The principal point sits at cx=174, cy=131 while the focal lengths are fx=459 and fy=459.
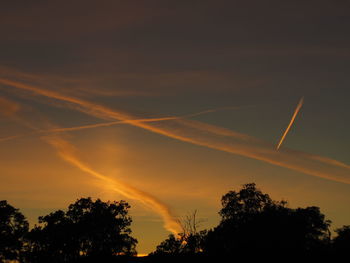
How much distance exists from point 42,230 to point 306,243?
56.7m

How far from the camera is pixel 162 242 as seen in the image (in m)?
113

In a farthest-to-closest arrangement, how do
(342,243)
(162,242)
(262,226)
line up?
(162,242), (262,226), (342,243)

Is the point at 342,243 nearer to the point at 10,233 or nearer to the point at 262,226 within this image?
the point at 262,226

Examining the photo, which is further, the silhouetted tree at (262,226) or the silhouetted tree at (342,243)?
the silhouetted tree at (262,226)

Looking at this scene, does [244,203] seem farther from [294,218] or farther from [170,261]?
[170,261]

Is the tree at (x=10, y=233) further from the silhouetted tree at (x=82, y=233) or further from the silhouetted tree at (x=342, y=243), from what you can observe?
the silhouetted tree at (x=342, y=243)

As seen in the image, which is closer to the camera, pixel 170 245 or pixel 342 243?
pixel 342 243

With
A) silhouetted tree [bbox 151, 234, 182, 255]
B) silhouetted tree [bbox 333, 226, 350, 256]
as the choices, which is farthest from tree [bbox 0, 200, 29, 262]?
silhouetted tree [bbox 333, 226, 350, 256]

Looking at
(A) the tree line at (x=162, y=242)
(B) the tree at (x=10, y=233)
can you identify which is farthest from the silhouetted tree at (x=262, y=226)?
(B) the tree at (x=10, y=233)

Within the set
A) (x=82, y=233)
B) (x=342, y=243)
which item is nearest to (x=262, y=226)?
(x=342, y=243)

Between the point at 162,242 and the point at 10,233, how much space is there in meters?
36.1

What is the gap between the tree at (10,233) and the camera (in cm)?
9456

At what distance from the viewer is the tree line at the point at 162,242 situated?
84500 mm

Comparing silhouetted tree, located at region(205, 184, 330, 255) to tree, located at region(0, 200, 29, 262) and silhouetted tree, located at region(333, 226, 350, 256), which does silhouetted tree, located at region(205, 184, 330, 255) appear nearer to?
silhouetted tree, located at region(333, 226, 350, 256)
